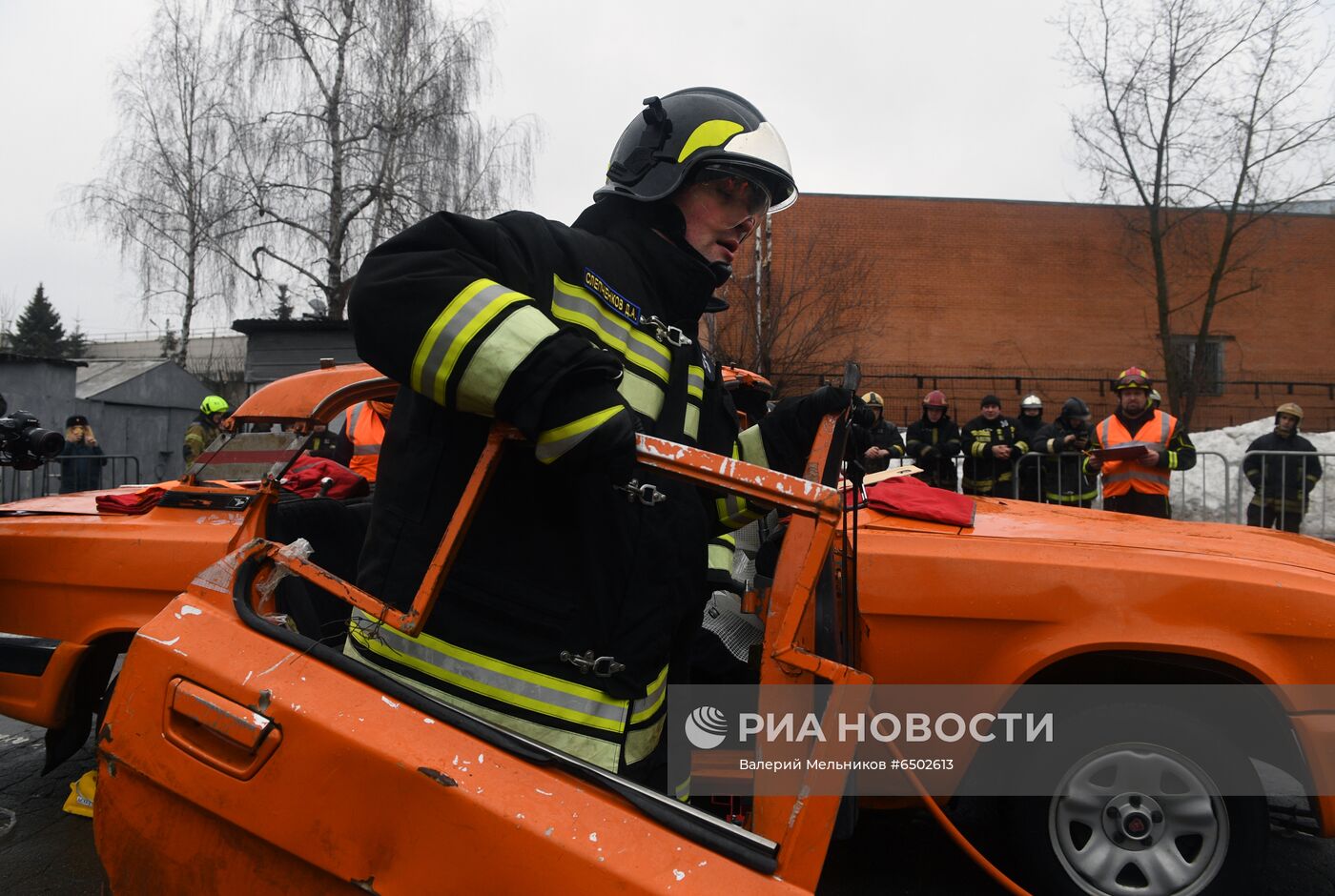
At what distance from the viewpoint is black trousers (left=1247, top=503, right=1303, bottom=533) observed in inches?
314

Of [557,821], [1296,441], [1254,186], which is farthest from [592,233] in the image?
[1254,186]

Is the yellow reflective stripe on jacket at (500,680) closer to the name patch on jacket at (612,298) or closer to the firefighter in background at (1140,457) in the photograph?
the name patch on jacket at (612,298)

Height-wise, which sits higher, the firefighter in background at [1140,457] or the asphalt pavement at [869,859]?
the firefighter in background at [1140,457]

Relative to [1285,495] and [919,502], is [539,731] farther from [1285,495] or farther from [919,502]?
[1285,495]

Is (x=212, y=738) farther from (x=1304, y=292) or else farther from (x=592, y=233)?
(x=1304, y=292)

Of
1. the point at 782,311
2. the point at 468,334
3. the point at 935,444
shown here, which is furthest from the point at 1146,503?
the point at 782,311

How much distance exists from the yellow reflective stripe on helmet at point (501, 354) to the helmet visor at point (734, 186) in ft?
2.61

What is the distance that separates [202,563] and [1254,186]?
18.3 meters

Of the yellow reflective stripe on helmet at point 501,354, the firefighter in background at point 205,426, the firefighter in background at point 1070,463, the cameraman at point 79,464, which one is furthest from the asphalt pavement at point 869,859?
the cameraman at point 79,464

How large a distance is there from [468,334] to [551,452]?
23 centimetres

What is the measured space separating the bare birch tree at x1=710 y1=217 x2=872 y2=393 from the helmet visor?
9776 mm

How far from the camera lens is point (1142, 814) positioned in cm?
273

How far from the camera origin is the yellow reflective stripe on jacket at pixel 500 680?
1.64 meters

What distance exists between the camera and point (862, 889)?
3.10 m
